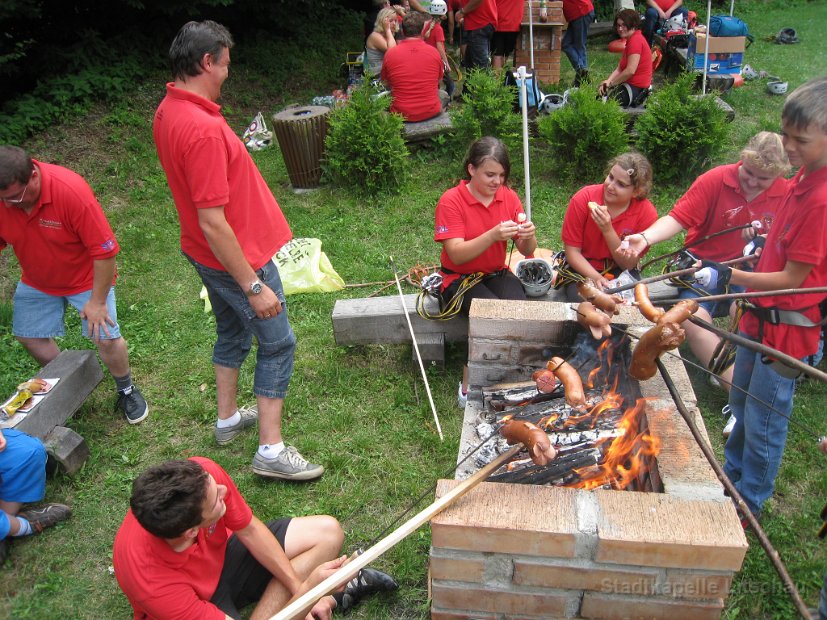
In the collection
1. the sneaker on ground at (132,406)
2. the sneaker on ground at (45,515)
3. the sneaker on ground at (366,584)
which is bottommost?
the sneaker on ground at (366,584)

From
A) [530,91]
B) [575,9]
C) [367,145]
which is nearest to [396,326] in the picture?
[367,145]

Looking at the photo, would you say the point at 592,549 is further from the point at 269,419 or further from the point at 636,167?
the point at 636,167

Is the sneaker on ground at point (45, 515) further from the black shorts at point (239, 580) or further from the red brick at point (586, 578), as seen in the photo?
the red brick at point (586, 578)

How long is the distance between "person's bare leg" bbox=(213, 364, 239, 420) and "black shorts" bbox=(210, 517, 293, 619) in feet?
3.53

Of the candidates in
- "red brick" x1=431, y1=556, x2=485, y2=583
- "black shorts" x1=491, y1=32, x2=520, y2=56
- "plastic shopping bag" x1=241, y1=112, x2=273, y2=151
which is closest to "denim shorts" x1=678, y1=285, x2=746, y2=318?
"red brick" x1=431, y1=556, x2=485, y2=583

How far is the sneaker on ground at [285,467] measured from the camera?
11.4 ft

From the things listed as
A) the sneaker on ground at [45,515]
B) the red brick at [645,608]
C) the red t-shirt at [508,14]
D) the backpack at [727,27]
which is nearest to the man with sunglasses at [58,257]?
the sneaker on ground at [45,515]

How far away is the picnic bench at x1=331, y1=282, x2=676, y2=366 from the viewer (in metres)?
4.23

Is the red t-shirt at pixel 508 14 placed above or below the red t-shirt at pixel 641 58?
above

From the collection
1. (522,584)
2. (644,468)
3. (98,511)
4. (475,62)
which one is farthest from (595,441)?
A: (475,62)

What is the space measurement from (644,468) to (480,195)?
1.95 meters

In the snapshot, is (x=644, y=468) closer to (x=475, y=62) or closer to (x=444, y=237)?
(x=444, y=237)

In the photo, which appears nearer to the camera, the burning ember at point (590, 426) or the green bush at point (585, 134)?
the burning ember at point (590, 426)

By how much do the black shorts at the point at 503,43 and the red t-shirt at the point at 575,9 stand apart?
0.80m
